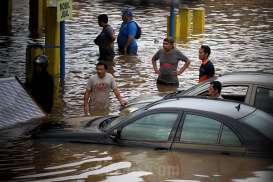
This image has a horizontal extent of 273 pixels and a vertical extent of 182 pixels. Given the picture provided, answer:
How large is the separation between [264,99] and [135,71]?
8.73 metres

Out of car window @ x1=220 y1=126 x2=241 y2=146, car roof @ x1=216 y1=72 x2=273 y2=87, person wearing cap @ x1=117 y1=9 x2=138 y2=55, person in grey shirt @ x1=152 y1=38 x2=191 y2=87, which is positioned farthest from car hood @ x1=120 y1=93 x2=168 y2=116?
person wearing cap @ x1=117 y1=9 x2=138 y2=55

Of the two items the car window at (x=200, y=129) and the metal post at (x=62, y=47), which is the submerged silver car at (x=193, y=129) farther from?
the metal post at (x=62, y=47)

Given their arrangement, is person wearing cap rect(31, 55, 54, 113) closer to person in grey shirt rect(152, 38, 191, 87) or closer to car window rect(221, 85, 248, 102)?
person in grey shirt rect(152, 38, 191, 87)

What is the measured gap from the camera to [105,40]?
2153 centimetres

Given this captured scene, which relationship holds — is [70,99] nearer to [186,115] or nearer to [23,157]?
[23,157]

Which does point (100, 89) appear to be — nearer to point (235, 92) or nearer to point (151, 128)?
point (235, 92)

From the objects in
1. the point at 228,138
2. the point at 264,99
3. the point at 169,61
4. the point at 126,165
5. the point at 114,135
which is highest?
the point at 169,61

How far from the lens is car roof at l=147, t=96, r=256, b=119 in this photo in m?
10.6

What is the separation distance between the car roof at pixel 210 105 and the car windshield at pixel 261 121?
0.28 ft

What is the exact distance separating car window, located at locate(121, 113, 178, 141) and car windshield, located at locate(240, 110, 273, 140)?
38.2 inches

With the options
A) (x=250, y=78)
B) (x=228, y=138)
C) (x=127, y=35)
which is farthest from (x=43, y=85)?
(x=127, y=35)

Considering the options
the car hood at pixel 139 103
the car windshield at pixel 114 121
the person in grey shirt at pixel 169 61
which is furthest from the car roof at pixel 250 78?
the person in grey shirt at pixel 169 61

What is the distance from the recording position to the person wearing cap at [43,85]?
14.4m

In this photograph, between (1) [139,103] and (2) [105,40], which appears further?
(2) [105,40]
